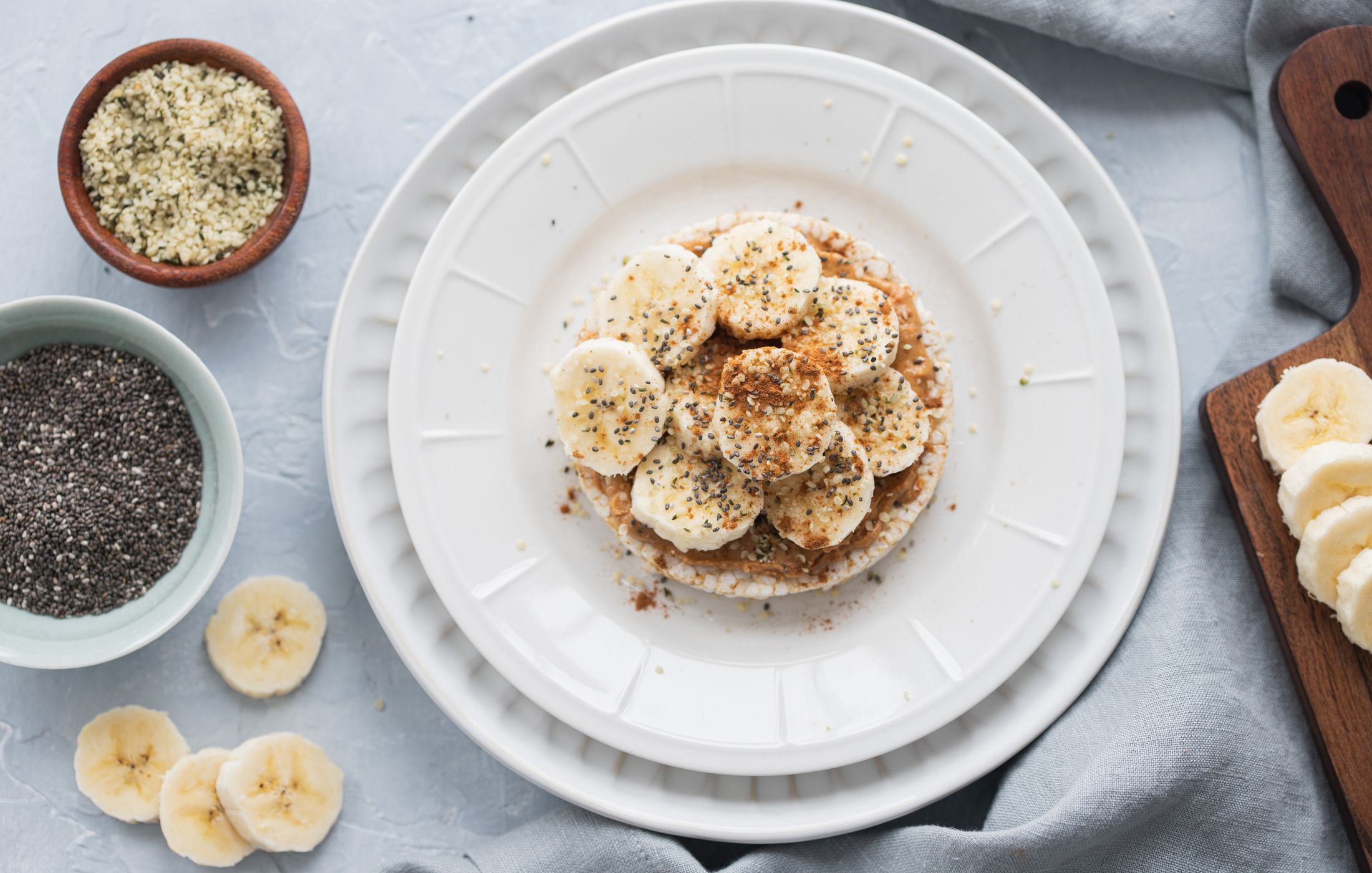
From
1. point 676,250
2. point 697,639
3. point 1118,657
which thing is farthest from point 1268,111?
point 697,639

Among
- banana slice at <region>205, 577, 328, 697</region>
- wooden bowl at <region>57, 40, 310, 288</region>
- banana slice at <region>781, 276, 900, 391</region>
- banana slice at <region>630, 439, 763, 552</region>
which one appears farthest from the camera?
banana slice at <region>205, 577, 328, 697</region>

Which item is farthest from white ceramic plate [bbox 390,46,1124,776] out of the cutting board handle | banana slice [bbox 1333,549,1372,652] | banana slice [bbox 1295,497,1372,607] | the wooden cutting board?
the cutting board handle

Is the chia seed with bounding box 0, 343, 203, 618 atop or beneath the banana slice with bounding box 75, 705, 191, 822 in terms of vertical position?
atop

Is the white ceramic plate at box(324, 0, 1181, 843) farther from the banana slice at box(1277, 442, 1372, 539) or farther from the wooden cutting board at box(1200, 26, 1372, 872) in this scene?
the banana slice at box(1277, 442, 1372, 539)

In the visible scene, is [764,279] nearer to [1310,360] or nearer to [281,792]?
[1310,360]

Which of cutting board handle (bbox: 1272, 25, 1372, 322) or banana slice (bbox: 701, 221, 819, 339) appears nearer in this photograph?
banana slice (bbox: 701, 221, 819, 339)

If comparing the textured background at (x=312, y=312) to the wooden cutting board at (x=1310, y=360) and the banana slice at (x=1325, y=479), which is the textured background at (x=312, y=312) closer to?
the wooden cutting board at (x=1310, y=360)

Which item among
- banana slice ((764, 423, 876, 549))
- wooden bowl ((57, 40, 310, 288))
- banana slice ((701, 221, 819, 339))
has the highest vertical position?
wooden bowl ((57, 40, 310, 288))
